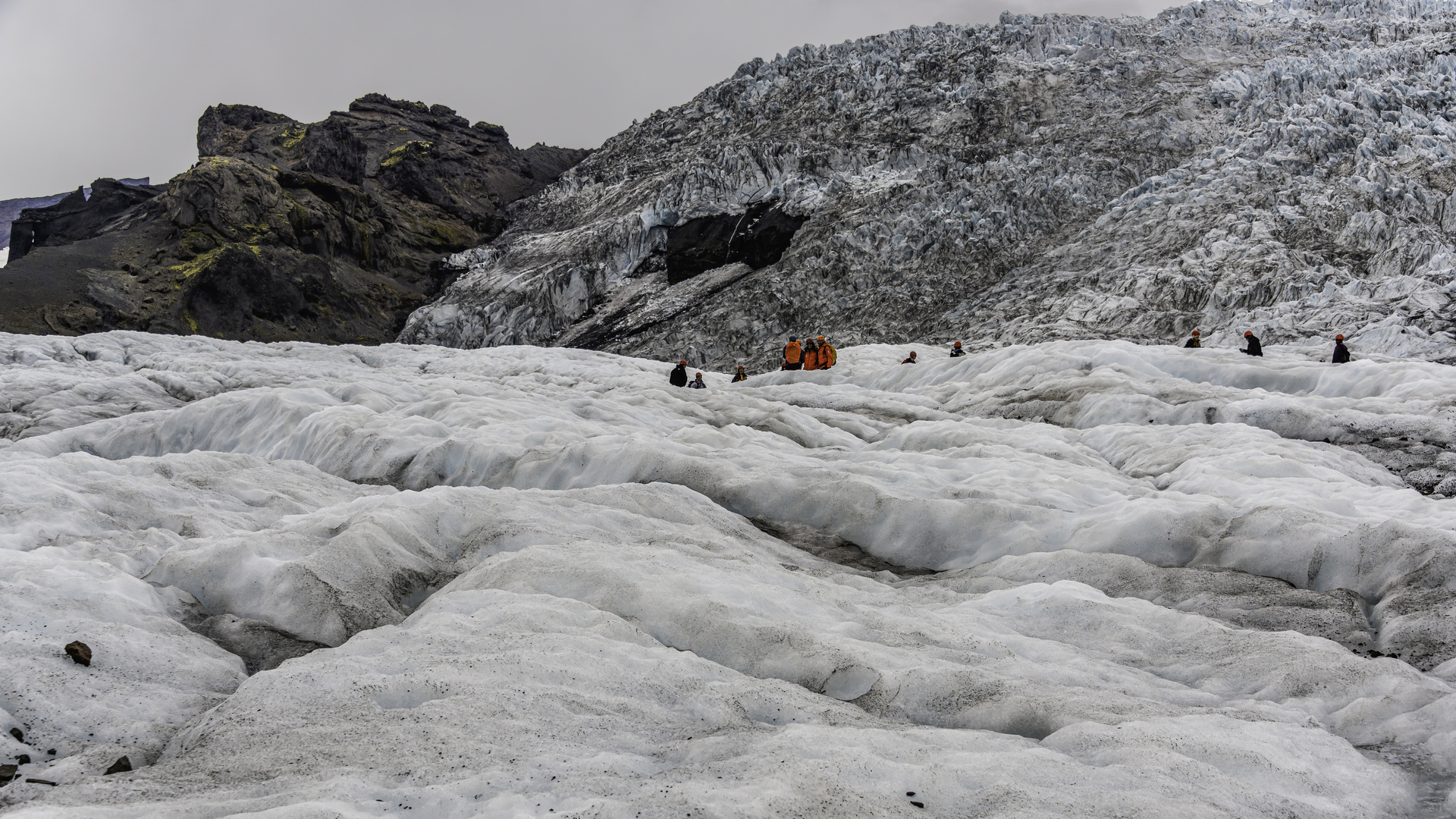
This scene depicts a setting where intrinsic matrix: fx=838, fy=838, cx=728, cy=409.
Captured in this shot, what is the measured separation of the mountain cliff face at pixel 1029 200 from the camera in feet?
108

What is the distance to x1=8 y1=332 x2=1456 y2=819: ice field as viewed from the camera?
4.22 metres

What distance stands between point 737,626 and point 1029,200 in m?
44.4

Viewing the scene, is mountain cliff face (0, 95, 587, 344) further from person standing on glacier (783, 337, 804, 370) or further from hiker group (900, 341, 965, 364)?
hiker group (900, 341, 965, 364)

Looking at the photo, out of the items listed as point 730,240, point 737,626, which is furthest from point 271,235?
point 737,626

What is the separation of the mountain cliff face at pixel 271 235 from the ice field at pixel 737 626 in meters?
51.1

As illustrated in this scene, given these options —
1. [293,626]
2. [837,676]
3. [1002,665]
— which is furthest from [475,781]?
[1002,665]

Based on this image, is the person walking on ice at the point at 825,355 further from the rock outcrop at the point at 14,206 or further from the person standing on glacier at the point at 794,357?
the rock outcrop at the point at 14,206

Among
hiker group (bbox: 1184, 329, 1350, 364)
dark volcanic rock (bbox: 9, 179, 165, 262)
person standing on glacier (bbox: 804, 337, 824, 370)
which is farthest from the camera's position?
dark volcanic rock (bbox: 9, 179, 165, 262)

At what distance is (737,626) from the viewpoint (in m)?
6.23

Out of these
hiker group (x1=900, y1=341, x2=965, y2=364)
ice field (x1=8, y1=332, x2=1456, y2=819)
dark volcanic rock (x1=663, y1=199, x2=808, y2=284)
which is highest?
dark volcanic rock (x1=663, y1=199, x2=808, y2=284)

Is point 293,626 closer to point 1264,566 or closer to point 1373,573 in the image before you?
point 1264,566

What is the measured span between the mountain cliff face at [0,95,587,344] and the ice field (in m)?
51.1

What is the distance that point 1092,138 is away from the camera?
47.9 m

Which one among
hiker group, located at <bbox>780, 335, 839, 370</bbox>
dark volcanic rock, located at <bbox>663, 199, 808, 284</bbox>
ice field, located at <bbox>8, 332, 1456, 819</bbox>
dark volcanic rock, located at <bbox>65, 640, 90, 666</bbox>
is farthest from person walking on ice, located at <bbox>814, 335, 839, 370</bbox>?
dark volcanic rock, located at <bbox>663, 199, 808, 284</bbox>
